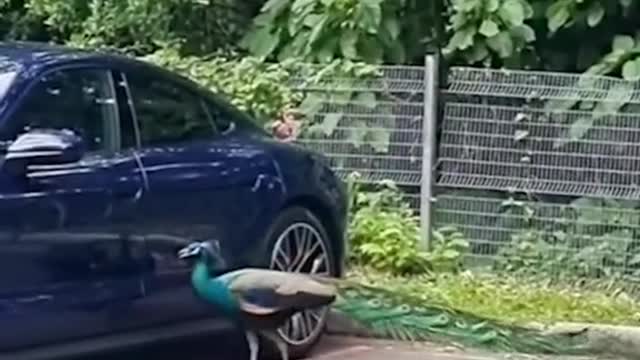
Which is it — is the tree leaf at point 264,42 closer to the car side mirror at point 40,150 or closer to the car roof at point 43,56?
the car roof at point 43,56

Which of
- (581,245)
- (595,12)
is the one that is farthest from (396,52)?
(581,245)

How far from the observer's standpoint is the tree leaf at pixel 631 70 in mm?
10320

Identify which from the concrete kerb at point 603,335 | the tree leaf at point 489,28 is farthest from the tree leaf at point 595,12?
the concrete kerb at point 603,335

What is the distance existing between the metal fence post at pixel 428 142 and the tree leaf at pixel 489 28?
0.41m

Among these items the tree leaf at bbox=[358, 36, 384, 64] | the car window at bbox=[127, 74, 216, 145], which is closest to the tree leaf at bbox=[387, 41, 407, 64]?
the tree leaf at bbox=[358, 36, 384, 64]

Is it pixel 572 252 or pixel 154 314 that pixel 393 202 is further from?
pixel 154 314

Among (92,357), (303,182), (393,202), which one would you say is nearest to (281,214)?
(303,182)

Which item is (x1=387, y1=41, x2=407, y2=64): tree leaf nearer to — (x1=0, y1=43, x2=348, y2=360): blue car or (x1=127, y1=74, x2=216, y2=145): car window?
(x1=0, y1=43, x2=348, y2=360): blue car

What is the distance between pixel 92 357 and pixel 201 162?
120 centimetres

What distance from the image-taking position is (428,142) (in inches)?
419

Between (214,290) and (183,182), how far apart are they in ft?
3.63

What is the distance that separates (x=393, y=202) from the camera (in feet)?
A: 35.5

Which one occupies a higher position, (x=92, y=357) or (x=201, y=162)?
(x=201, y=162)

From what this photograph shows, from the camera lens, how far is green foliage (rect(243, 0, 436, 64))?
11.0 m
